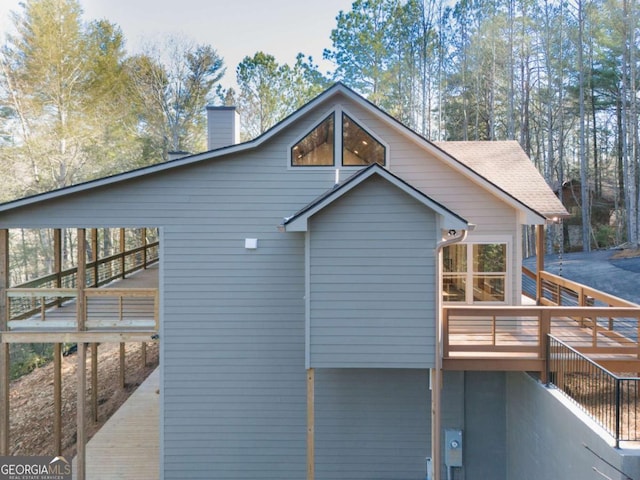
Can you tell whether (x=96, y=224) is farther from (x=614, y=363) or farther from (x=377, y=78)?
(x=377, y=78)

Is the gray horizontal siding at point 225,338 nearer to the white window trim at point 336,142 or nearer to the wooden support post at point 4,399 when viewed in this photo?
the white window trim at point 336,142

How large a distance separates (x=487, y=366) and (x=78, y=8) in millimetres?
22351

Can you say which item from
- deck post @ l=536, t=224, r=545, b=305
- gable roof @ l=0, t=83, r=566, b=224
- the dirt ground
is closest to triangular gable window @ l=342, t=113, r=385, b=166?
gable roof @ l=0, t=83, r=566, b=224

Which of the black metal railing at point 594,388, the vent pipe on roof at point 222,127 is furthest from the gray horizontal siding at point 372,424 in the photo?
the vent pipe on roof at point 222,127

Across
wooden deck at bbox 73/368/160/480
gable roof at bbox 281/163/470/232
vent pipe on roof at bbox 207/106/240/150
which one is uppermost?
vent pipe on roof at bbox 207/106/240/150

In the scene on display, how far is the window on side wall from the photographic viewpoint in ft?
27.3

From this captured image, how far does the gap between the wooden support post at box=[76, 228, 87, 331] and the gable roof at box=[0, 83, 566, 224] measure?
822mm

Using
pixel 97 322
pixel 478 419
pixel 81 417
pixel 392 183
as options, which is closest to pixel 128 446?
pixel 81 417

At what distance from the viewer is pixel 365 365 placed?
6.55 meters

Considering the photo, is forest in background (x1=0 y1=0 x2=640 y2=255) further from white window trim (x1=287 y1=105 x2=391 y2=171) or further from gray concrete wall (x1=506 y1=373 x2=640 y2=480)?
gray concrete wall (x1=506 y1=373 x2=640 y2=480)

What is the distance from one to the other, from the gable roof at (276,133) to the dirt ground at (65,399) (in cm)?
579

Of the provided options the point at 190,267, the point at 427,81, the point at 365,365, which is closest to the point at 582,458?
the point at 365,365

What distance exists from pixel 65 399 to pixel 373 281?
1157 centimetres

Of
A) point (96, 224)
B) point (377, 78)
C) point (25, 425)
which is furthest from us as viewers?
point (377, 78)
